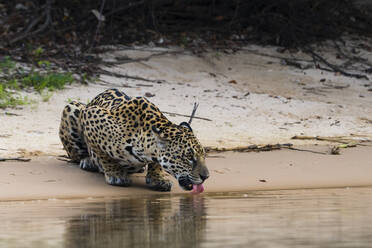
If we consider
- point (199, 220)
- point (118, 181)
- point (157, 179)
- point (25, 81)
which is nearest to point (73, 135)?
point (118, 181)

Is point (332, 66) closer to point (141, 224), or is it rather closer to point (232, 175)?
point (232, 175)

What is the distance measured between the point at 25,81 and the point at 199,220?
18.3ft

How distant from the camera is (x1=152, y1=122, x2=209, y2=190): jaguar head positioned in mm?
6923

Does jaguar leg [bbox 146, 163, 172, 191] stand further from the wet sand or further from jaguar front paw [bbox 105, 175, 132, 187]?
jaguar front paw [bbox 105, 175, 132, 187]

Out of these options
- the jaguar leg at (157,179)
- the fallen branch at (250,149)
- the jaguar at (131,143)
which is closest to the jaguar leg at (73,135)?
the jaguar at (131,143)

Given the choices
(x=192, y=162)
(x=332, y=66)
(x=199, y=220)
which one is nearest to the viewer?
(x=199, y=220)

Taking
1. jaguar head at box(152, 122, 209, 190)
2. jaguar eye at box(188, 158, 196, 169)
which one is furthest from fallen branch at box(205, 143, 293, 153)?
jaguar eye at box(188, 158, 196, 169)

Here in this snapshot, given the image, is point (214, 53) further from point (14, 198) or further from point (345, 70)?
point (14, 198)

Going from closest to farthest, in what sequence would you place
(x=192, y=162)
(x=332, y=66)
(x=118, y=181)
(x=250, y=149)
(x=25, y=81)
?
1. (x=192, y=162)
2. (x=118, y=181)
3. (x=250, y=149)
4. (x=25, y=81)
5. (x=332, y=66)

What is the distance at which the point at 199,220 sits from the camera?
5789mm

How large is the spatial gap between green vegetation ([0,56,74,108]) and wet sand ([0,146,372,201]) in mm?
1994

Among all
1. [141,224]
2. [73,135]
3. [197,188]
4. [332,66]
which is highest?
[332,66]

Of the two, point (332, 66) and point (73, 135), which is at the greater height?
point (332, 66)

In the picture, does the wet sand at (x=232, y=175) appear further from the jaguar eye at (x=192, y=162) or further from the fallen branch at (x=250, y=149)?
the jaguar eye at (x=192, y=162)
